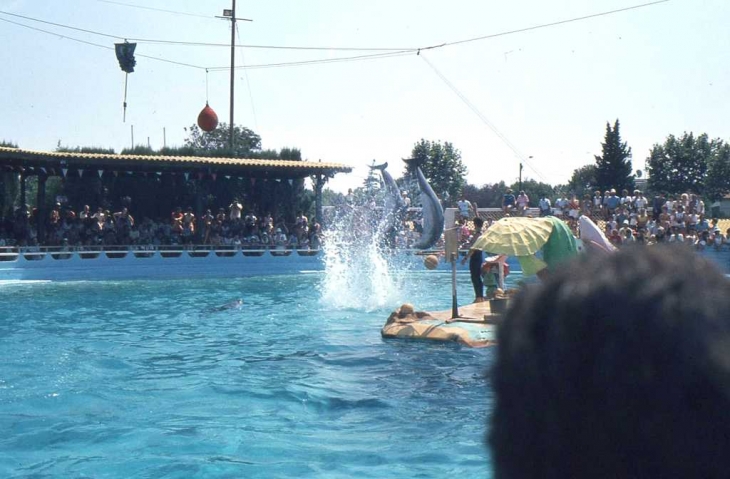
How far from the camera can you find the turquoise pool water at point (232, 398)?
591 cm

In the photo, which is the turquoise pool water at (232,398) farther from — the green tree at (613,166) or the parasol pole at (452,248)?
the green tree at (613,166)

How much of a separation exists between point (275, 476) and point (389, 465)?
0.83m

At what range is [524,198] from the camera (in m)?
25.7

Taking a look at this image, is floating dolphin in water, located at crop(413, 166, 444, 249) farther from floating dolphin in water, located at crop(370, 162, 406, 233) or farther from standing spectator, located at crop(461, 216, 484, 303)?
standing spectator, located at crop(461, 216, 484, 303)

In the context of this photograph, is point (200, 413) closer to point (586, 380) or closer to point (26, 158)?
point (586, 380)

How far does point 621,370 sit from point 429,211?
55.3ft

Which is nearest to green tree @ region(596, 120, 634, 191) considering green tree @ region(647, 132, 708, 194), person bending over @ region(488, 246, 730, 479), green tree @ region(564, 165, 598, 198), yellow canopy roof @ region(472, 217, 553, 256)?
green tree @ region(647, 132, 708, 194)

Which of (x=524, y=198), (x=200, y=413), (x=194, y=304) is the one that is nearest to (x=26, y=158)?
(x=194, y=304)

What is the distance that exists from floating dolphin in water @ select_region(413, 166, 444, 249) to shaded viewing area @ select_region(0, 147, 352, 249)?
8.96 meters

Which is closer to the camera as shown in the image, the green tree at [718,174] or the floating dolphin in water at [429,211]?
the floating dolphin in water at [429,211]

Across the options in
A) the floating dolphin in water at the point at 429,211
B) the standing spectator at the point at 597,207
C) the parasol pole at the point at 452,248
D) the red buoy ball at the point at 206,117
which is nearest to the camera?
the parasol pole at the point at 452,248

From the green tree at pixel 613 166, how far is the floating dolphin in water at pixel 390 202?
27.8 meters

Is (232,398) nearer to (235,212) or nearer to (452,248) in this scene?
(452,248)

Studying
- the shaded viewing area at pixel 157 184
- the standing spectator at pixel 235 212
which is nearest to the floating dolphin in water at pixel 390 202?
the shaded viewing area at pixel 157 184
